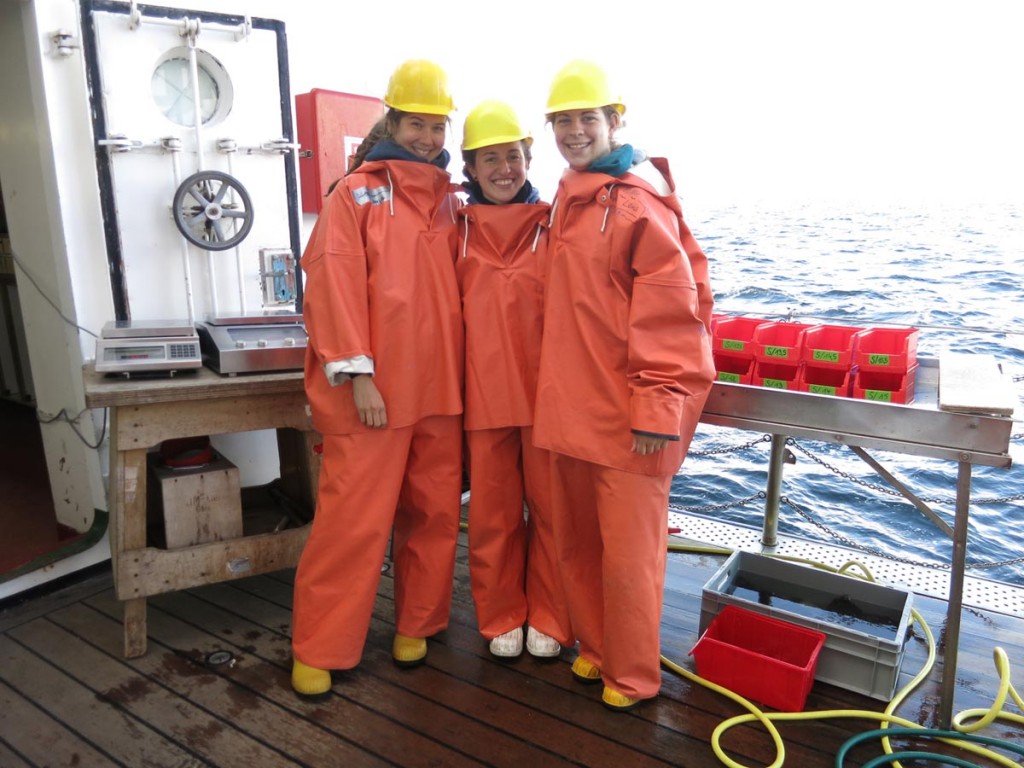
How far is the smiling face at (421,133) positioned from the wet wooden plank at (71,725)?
1721 millimetres

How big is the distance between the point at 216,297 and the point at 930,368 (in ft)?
8.48

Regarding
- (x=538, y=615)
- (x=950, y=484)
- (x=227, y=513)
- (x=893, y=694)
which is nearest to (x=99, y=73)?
(x=227, y=513)

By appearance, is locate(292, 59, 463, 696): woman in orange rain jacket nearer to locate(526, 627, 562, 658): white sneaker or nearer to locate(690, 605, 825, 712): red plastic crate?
locate(526, 627, 562, 658): white sneaker

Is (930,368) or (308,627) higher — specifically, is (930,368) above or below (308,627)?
above

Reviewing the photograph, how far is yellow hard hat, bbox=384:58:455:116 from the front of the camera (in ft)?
6.52

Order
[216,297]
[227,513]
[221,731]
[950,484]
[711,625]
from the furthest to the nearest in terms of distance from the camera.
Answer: [950,484]
[216,297]
[227,513]
[711,625]
[221,731]

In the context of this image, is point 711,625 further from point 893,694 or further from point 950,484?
point 950,484

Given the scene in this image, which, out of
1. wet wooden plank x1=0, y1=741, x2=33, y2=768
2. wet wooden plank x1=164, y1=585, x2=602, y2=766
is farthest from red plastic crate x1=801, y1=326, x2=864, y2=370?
wet wooden plank x1=0, y1=741, x2=33, y2=768

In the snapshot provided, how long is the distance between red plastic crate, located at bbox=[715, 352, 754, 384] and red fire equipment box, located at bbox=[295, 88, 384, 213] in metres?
1.84

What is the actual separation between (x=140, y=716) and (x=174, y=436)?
79cm

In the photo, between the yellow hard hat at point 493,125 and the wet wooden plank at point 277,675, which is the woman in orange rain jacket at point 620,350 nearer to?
the yellow hard hat at point 493,125

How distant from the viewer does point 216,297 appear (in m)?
2.92

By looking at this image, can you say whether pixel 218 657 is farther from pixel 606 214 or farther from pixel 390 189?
pixel 606 214

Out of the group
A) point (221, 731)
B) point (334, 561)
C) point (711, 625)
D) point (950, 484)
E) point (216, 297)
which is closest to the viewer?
point (221, 731)
